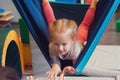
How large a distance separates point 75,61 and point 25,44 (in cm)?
81

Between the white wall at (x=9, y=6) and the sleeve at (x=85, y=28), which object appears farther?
the white wall at (x=9, y=6)

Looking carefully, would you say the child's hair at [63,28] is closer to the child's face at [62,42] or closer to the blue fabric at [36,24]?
the child's face at [62,42]

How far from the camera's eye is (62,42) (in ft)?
3.79

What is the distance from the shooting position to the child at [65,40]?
116cm

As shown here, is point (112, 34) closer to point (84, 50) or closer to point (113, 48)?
point (113, 48)

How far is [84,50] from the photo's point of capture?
4.15 ft

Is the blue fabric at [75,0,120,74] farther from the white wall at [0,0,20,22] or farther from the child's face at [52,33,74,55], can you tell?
the white wall at [0,0,20,22]

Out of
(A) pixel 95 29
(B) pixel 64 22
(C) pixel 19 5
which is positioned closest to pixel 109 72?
(A) pixel 95 29

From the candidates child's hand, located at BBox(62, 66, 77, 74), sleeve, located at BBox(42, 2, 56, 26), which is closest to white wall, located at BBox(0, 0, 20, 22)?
sleeve, located at BBox(42, 2, 56, 26)

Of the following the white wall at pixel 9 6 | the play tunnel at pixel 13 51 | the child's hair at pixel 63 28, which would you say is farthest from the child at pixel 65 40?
the white wall at pixel 9 6

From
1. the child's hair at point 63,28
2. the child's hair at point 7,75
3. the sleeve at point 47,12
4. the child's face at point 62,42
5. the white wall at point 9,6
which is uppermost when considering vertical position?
the white wall at point 9,6

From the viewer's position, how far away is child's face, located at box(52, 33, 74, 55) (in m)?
1.15

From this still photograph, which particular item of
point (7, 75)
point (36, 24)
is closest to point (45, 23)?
point (36, 24)

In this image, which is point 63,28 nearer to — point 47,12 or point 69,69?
point 69,69
